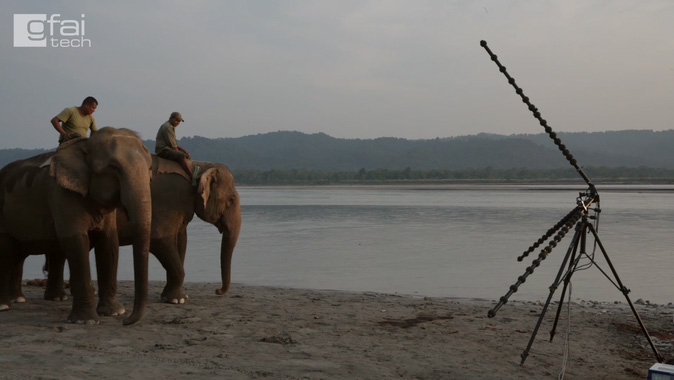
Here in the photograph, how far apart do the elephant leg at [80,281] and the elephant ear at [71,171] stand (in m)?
0.63

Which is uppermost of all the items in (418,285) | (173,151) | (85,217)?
(173,151)

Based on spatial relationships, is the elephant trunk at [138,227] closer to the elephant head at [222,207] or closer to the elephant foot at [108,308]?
the elephant foot at [108,308]

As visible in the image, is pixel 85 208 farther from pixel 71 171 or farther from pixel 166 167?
pixel 166 167

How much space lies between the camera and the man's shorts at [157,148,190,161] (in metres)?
11.4

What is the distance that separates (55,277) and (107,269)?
2.00 metres

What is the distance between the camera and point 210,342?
27.3 feet

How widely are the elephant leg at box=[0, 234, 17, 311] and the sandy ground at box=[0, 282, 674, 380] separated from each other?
0.21 metres

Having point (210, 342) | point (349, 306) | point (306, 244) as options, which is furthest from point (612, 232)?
point (210, 342)

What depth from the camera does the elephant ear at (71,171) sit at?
8961 mm

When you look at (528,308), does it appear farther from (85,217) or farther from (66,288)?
(66,288)

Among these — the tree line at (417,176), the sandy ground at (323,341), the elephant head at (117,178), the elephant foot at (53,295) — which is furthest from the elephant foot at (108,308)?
the tree line at (417,176)

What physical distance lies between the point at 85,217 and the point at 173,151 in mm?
Answer: 2521

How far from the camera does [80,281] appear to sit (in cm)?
919

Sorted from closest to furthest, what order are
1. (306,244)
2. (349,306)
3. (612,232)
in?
(349,306)
(306,244)
(612,232)
